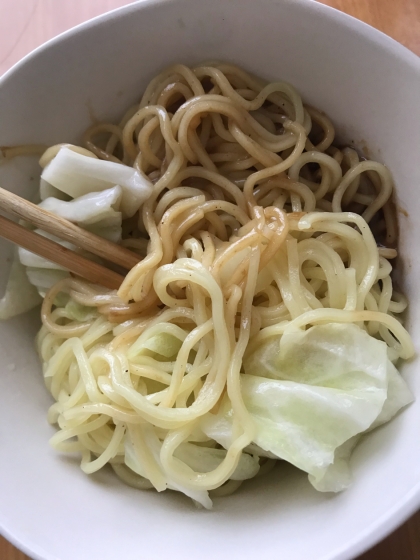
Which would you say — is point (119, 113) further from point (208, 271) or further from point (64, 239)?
point (208, 271)

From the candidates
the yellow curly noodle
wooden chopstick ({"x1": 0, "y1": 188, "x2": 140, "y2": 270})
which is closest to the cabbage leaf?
the yellow curly noodle

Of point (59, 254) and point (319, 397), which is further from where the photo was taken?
point (59, 254)

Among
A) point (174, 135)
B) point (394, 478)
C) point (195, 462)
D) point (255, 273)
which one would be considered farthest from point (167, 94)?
point (394, 478)

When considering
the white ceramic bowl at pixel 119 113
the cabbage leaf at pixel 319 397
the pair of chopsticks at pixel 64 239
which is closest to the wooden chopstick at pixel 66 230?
the pair of chopsticks at pixel 64 239

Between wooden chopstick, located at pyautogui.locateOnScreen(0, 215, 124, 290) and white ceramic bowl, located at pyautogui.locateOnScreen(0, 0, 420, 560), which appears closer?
white ceramic bowl, located at pyautogui.locateOnScreen(0, 0, 420, 560)

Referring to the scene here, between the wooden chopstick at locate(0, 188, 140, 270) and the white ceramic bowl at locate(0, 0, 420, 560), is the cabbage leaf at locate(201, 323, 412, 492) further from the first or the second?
the wooden chopstick at locate(0, 188, 140, 270)

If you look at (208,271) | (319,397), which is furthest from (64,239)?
(319,397)

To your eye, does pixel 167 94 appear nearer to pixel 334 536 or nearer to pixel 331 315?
pixel 331 315
